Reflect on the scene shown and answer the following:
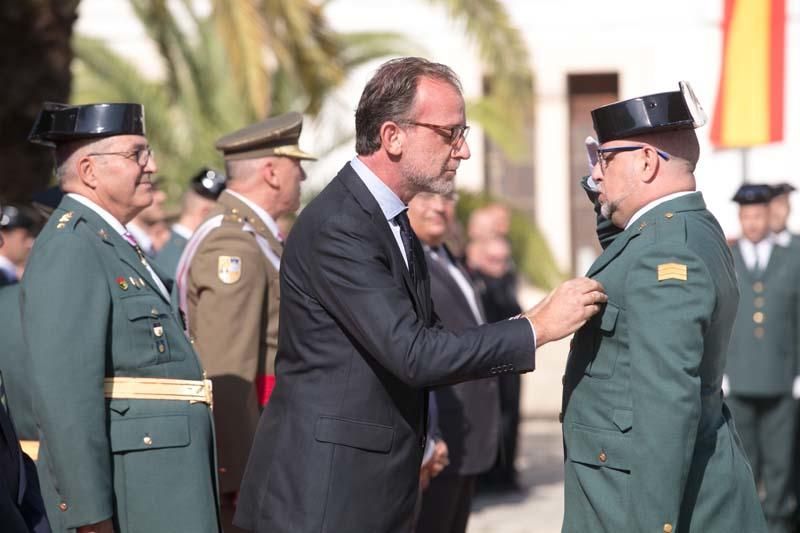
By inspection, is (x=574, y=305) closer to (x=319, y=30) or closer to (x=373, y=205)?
(x=373, y=205)

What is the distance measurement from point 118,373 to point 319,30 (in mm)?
7118

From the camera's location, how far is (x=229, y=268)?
4883 millimetres

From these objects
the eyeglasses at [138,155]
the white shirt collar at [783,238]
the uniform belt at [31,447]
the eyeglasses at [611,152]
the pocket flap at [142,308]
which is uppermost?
the eyeglasses at [138,155]

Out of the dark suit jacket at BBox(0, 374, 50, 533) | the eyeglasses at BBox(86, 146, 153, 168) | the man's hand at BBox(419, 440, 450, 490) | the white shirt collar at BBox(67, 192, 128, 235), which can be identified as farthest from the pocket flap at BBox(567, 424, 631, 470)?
the eyeglasses at BBox(86, 146, 153, 168)

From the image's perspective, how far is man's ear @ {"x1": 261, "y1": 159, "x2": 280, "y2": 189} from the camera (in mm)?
5312

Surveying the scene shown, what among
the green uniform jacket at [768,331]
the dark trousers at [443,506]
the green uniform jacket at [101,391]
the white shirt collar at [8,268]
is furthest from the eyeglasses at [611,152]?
the green uniform jacket at [768,331]

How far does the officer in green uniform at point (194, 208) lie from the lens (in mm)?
7074

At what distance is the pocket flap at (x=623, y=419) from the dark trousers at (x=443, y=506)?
84.7 inches

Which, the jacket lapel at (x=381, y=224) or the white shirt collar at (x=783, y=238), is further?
the white shirt collar at (x=783, y=238)

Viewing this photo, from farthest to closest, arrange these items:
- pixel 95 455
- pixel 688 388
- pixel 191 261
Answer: pixel 191 261
pixel 95 455
pixel 688 388

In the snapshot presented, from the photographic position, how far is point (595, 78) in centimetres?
1562

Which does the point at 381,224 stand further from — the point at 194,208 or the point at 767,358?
the point at 767,358

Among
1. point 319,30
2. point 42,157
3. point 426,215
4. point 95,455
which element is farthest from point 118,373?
point 319,30

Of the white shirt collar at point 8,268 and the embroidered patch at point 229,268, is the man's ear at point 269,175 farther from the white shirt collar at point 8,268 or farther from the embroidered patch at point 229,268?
the white shirt collar at point 8,268
